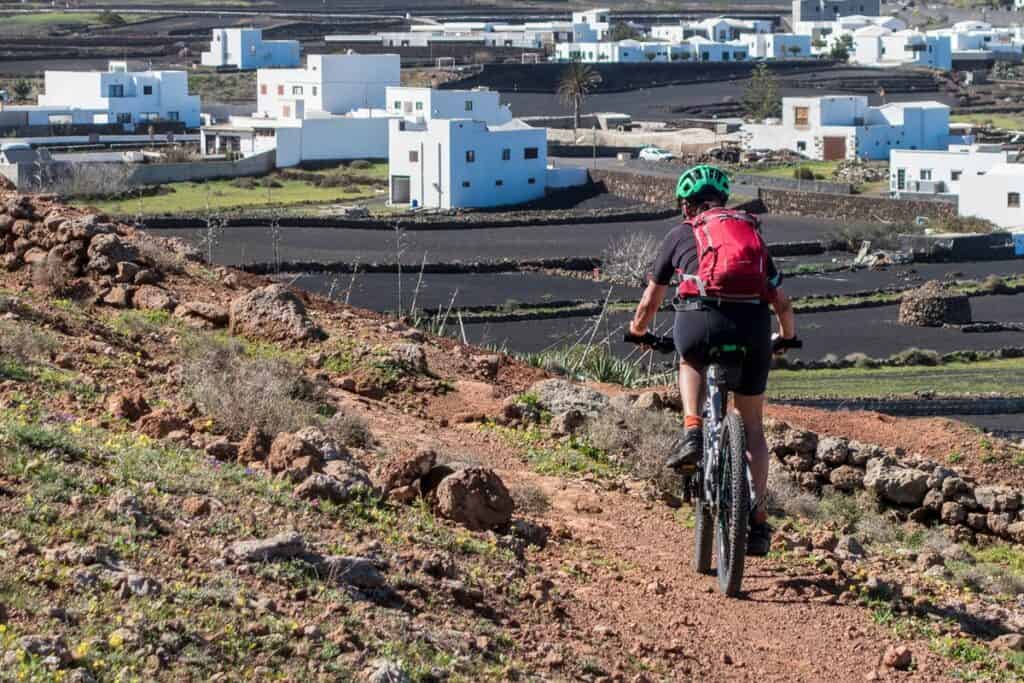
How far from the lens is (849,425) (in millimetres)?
11539

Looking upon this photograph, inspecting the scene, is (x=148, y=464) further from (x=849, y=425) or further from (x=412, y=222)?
(x=412, y=222)

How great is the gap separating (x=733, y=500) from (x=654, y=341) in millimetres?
698

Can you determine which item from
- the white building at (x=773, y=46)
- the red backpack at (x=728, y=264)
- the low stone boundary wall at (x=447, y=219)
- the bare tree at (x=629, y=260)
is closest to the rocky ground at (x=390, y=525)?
the red backpack at (x=728, y=264)

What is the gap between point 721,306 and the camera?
19.6 feet

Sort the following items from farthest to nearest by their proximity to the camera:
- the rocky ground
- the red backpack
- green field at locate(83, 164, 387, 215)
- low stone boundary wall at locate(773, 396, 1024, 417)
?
green field at locate(83, 164, 387, 215)
low stone boundary wall at locate(773, 396, 1024, 417)
the red backpack
the rocky ground

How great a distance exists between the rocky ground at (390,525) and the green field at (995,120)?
80392 millimetres

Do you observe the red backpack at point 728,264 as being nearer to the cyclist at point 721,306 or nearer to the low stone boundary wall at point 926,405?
the cyclist at point 721,306

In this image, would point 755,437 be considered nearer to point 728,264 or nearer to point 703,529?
point 703,529

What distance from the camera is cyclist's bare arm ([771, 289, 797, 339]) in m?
6.12

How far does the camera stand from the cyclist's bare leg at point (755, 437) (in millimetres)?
6160

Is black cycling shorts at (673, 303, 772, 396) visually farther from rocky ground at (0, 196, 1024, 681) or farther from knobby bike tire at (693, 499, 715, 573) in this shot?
rocky ground at (0, 196, 1024, 681)

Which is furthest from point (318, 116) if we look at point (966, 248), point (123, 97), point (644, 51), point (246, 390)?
point (246, 390)

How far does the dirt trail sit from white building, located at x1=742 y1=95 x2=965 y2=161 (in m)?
68.5

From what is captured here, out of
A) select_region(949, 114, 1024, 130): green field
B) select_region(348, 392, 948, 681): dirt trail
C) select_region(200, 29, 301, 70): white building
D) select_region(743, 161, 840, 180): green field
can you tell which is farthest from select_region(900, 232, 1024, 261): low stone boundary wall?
select_region(200, 29, 301, 70): white building
